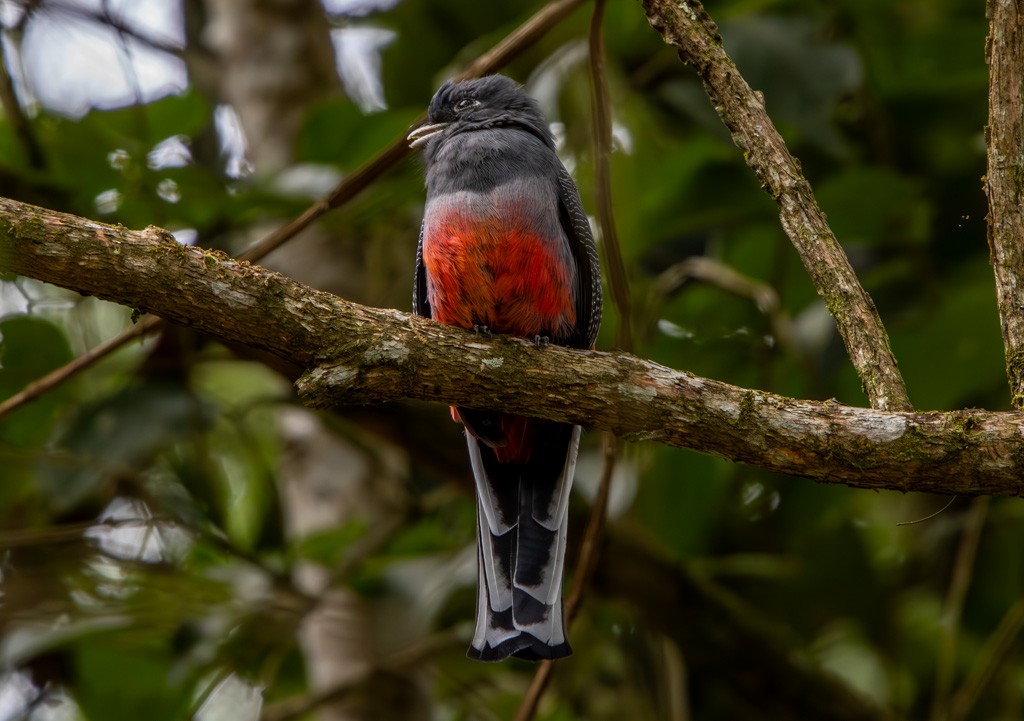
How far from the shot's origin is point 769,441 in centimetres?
254

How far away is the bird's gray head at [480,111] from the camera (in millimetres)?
4023

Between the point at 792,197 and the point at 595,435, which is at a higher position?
the point at 792,197

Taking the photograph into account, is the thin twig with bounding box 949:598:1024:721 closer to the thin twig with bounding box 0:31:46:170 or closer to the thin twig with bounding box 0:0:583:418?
the thin twig with bounding box 0:0:583:418

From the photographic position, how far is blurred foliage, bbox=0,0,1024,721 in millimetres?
4344

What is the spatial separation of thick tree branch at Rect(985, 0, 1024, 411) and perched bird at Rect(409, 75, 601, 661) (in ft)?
3.97

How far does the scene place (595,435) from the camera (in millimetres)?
5156

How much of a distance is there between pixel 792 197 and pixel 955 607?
292cm

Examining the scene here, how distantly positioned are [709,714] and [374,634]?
5.14 feet

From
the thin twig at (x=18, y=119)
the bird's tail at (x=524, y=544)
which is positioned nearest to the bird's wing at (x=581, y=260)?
the bird's tail at (x=524, y=544)

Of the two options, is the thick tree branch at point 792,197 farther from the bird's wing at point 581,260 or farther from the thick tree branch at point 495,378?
the bird's wing at point 581,260

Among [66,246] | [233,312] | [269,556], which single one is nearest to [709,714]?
[269,556]

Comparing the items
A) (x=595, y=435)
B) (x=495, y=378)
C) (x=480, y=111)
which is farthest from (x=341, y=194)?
(x=595, y=435)

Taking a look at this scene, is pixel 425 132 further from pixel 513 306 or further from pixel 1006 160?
pixel 1006 160

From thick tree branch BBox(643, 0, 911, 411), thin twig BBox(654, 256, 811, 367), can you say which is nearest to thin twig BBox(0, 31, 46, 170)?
thin twig BBox(654, 256, 811, 367)
